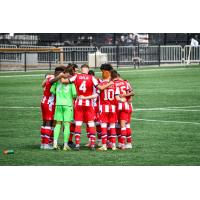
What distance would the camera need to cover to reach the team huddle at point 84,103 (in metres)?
18.9

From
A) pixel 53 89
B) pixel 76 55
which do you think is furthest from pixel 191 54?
pixel 53 89

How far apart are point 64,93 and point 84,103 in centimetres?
44

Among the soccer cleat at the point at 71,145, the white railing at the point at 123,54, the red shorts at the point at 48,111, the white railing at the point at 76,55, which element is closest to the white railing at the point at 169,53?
the white railing at the point at 123,54

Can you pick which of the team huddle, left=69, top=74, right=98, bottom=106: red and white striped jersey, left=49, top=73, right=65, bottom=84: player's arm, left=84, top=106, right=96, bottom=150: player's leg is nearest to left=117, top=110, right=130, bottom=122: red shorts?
the team huddle

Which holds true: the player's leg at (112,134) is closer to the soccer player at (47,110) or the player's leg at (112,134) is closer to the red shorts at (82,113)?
the red shorts at (82,113)

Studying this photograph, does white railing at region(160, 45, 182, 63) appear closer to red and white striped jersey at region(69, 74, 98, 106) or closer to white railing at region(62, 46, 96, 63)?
white railing at region(62, 46, 96, 63)

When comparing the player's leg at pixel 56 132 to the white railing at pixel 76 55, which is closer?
the player's leg at pixel 56 132

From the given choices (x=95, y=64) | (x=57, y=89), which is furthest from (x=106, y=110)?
(x=95, y=64)

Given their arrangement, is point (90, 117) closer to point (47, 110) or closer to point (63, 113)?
point (63, 113)

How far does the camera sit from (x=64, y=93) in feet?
62.0

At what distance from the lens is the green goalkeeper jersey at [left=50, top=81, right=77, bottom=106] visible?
744 inches
